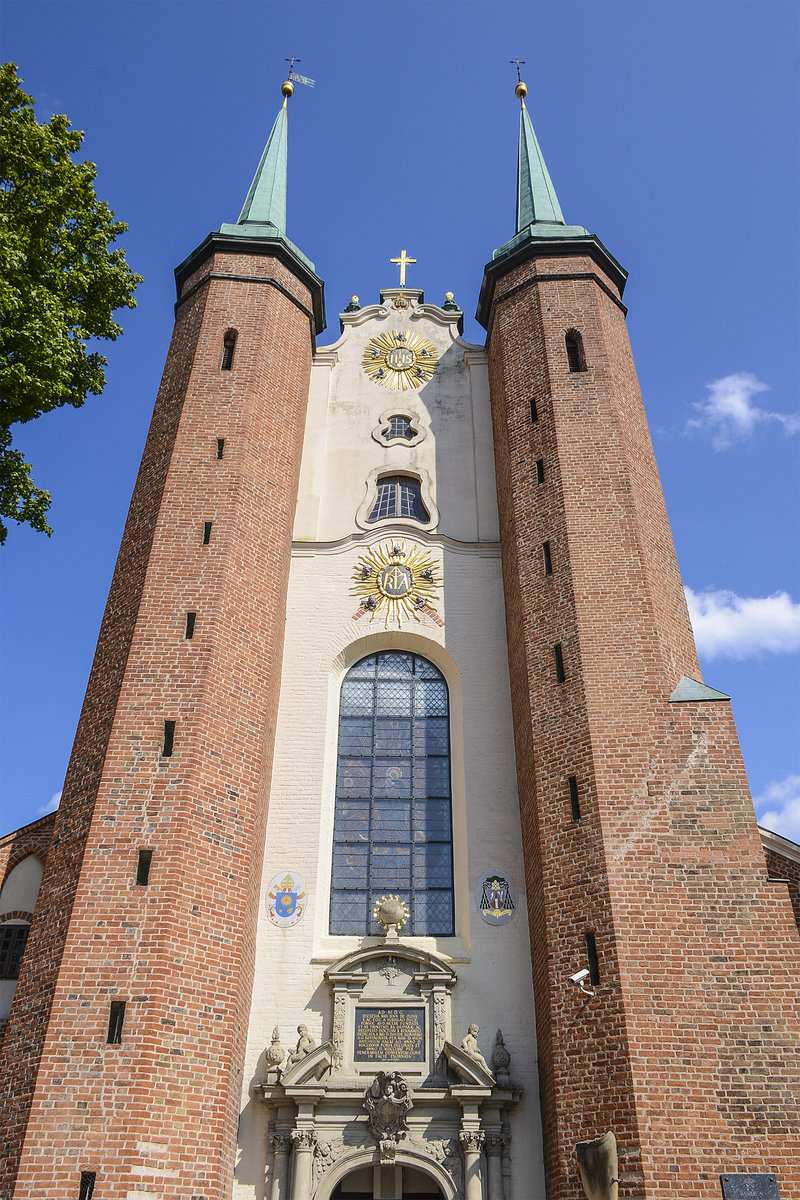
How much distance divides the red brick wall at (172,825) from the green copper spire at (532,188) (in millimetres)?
7305

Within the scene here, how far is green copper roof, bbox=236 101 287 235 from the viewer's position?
21562mm

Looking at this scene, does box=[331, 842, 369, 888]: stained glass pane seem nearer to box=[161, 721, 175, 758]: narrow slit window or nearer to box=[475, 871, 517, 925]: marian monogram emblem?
box=[475, 871, 517, 925]: marian monogram emblem

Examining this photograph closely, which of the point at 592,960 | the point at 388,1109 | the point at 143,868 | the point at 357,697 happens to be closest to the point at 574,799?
the point at 592,960

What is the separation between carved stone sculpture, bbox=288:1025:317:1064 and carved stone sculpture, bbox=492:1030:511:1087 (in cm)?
229

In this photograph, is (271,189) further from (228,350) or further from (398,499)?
(398,499)

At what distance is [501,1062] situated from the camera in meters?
12.5

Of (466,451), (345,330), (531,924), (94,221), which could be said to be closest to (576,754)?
(531,924)

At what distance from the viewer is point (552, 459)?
16.7m

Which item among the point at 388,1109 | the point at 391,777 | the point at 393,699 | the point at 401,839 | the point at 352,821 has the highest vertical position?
the point at 393,699

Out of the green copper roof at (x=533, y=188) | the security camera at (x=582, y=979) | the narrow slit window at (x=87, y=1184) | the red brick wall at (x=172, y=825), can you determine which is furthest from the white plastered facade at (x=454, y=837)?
the green copper roof at (x=533, y=188)

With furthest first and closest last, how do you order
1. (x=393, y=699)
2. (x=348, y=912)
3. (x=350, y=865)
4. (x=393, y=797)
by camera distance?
(x=393, y=699) → (x=393, y=797) → (x=350, y=865) → (x=348, y=912)

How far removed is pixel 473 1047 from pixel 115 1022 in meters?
4.34

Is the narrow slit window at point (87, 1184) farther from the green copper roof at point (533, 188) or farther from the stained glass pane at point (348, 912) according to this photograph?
the green copper roof at point (533, 188)

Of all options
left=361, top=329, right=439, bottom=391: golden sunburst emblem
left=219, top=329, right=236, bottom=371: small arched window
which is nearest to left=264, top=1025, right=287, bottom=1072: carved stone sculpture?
left=219, top=329, right=236, bottom=371: small arched window
